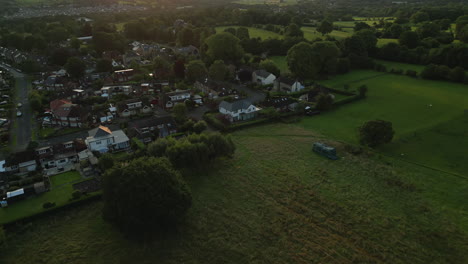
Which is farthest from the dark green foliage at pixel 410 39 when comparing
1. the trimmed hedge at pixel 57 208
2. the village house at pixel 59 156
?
the trimmed hedge at pixel 57 208

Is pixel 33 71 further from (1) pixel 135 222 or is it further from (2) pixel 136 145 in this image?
(1) pixel 135 222

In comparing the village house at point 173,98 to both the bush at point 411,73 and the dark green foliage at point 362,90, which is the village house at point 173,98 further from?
the bush at point 411,73

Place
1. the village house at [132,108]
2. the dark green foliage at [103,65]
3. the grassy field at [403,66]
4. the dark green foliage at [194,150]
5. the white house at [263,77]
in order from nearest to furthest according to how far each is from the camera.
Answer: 1. the dark green foliage at [194,150]
2. the village house at [132,108]
3. the white house at [263,77]
4. the dark green foliage at [103,65]
5. the grassy field at [403,66]

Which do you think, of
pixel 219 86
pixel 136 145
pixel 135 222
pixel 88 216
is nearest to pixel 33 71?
pixel 219 86

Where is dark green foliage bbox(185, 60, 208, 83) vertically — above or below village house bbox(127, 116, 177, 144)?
above

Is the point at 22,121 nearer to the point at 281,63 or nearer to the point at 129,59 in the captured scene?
the point at 129,59

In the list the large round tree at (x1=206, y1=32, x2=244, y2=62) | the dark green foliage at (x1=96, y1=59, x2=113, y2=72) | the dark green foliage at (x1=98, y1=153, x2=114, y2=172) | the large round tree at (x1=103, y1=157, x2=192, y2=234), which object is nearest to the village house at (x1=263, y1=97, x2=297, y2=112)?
the dark green foliage at (x1=98, y1=153, x2=114, y2=172)

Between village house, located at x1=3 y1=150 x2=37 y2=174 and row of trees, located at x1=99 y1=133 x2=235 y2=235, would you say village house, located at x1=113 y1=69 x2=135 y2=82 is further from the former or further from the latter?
row of trees, located at x1=99 y1=133 x2=235 y2=235

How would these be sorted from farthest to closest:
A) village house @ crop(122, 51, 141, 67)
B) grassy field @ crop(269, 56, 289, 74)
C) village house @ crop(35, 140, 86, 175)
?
village house @ crop(122, 51, 141, 67)
grassy field @ crop(269, 56, 289, 74)
village house @ crop(35, 140, 86, 175)

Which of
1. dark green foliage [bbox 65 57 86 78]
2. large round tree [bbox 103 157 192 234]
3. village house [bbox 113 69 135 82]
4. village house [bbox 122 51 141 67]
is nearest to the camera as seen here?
large round tree [bbox 103 157 192 234]
